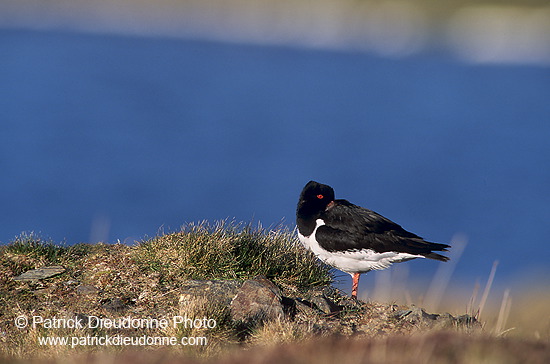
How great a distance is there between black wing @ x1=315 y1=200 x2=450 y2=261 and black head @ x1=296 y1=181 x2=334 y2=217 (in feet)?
1.09

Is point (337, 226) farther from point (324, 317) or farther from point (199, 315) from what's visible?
point (199, 315)

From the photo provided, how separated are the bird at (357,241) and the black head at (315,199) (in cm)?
5

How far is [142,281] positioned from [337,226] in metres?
2.78

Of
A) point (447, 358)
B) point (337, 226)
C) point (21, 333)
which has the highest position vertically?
point (337, 226)

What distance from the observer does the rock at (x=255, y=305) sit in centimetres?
779

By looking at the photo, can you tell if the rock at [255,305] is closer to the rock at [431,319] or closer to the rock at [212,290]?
the rock at [212,290]

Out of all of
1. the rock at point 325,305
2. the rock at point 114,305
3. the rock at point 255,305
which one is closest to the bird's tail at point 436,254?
the rock at point 325,305

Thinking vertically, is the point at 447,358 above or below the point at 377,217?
below

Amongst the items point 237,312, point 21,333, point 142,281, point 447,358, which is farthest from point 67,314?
point 447,358

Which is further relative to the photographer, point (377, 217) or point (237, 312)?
point (377, 217)

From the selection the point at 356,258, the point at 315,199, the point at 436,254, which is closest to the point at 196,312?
the point at 356,258

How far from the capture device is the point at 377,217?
9641mm

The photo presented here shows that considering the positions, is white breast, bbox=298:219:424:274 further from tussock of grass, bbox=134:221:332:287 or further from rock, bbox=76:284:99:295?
rock, bbox=76:284:99:295

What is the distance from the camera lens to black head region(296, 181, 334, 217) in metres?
10.0
